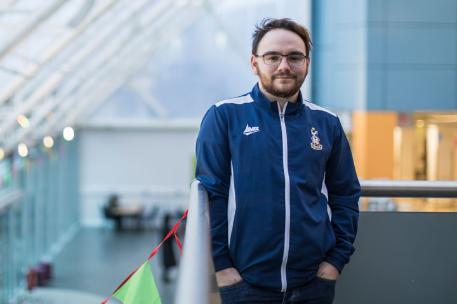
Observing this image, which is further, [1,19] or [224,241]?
[1,19]


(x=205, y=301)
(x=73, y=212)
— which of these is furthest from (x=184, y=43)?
(x=205, y=301)

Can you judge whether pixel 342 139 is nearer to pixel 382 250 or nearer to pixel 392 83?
pixel 382 250

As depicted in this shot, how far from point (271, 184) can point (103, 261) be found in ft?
53.3

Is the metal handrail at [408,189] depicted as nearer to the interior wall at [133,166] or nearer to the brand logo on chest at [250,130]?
the brand logo on chest at [250,130]

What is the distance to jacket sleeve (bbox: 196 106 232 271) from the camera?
2.10m

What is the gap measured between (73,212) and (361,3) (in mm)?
16639

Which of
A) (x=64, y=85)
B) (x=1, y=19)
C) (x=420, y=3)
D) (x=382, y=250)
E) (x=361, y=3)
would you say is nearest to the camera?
(x=382, y=250)

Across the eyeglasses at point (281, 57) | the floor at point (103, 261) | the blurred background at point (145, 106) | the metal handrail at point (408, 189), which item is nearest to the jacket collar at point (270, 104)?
the eyeglasses at point (281, 57)

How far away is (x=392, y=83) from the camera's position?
7.41 m

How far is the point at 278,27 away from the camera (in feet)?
6.98

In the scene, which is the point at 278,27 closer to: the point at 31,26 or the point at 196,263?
the point at 196,263

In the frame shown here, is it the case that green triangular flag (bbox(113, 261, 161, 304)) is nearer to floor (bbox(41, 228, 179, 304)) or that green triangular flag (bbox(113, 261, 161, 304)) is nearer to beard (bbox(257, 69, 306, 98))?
beard (bbox(257, 69, 306, 98))

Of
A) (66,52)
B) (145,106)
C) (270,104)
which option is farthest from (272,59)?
(145,106)

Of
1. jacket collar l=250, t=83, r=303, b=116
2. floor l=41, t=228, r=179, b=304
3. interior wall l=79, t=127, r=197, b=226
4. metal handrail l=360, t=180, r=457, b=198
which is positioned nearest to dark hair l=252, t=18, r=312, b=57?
jacket collar l=250, t=83, r=303, b=116
